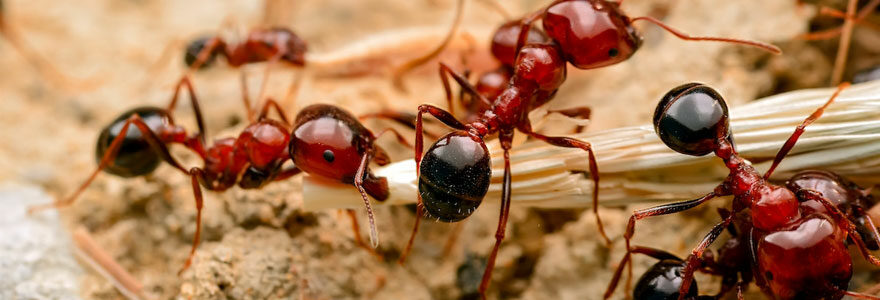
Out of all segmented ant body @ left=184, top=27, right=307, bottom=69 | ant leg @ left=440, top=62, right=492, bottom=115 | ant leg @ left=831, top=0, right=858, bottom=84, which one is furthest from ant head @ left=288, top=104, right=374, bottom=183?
ant leg @ left=831, top=0, right=858, bottom=84

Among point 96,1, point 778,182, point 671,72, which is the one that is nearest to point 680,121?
point 778,182

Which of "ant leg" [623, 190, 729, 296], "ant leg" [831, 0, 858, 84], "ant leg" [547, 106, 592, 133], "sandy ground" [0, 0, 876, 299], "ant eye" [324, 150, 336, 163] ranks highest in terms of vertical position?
"ant leg" [831, 0, 858, 84]

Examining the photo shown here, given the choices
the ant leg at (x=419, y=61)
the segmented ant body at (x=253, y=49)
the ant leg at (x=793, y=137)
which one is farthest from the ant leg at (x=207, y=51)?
the ant leg at (x=793, y=137)

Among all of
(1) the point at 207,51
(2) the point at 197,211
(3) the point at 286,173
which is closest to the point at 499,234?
(3) the point at 286,173

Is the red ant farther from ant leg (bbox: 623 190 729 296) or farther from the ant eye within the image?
ant leg (bbox: 623 190 729 296)

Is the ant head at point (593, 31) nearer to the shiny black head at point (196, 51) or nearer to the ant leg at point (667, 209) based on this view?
the ant leg at point (667, 209)

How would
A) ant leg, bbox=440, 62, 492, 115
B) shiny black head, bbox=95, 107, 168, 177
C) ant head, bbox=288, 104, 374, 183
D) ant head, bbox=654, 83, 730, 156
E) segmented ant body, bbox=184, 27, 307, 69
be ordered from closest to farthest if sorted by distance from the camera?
ant head, bbox=654, 83, 730, 156
ant head, bbox=288, 104, 374, 183
ant leg, bbox=440, 62, 492, 115
shiny black head, bbox=95, 107, 168, 177
segmented ant body, bbox=184, 27, 307, 69
